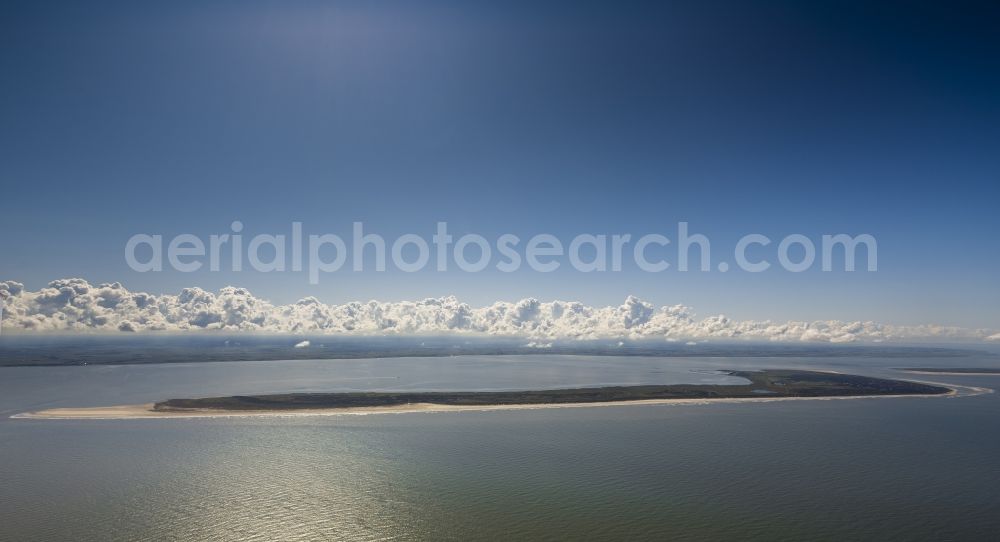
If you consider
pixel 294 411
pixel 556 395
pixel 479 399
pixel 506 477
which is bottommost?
pixel 556 395

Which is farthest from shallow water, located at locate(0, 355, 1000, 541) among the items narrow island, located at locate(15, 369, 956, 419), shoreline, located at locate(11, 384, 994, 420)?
narrow island, located at locate(15, 369, 956, 419)

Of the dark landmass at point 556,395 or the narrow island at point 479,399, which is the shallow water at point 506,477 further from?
the dark landmass at point 556,395

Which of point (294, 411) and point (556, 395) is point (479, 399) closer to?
point (556, 395)

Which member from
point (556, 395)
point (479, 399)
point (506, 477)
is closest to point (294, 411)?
point (479, 399)

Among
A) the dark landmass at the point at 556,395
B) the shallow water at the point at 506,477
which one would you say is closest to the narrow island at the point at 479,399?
the dark landmass at the point at 556,395

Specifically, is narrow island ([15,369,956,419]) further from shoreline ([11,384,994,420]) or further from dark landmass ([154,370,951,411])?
shoreline ([11,384,994,420])

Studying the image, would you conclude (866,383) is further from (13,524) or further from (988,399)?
(13,524)

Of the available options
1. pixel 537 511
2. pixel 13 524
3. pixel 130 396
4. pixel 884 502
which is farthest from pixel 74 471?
pixel 884 502
